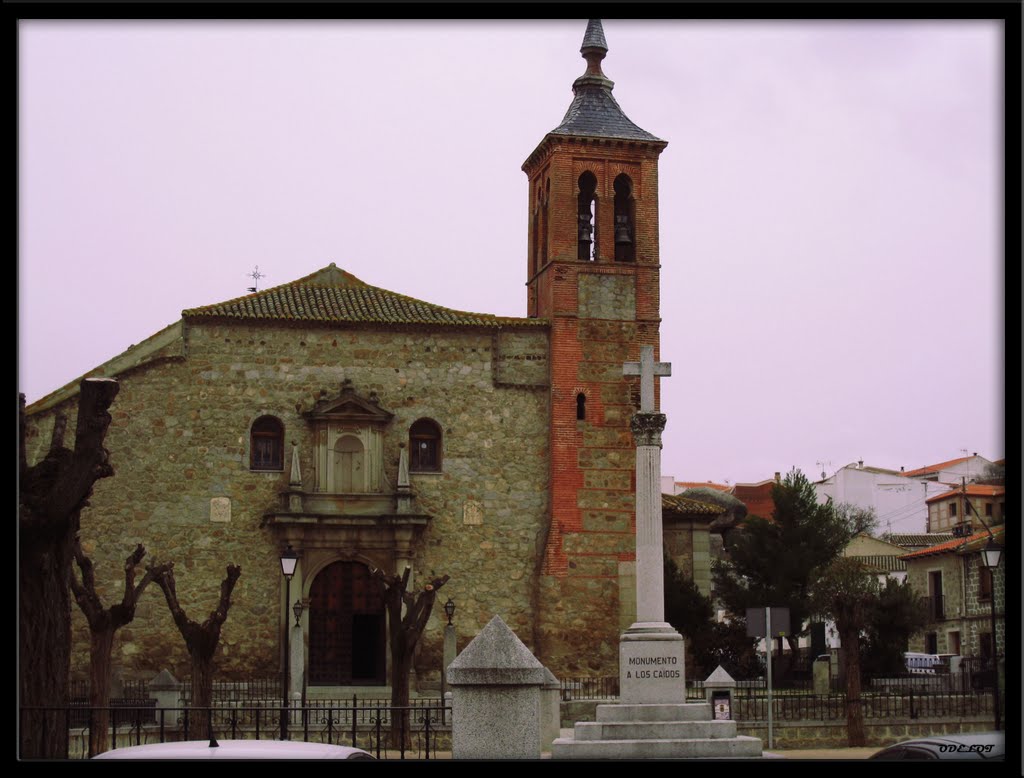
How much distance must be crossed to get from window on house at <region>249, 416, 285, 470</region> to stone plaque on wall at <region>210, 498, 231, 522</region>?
3.28 ft

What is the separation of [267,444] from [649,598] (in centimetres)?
1509

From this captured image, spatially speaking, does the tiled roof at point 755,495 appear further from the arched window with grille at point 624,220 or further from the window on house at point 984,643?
the arched window with grille at point 624,220

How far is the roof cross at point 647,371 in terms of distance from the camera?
2119 centimetres

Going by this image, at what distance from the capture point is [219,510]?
32.7 m

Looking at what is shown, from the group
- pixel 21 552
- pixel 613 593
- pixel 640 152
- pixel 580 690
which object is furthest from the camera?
pixel 640 152

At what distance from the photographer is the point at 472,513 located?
3356 centimetres

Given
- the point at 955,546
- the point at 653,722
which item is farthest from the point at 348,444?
the point at 955,546

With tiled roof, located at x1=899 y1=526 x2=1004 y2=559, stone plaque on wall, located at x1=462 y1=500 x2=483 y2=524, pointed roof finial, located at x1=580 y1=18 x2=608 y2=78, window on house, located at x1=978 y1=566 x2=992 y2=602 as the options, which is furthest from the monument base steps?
window on house, located at x1=978 y1=566 x2=992 y2=602

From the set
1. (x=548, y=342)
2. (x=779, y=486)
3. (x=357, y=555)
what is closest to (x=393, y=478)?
(x=357, y=555)

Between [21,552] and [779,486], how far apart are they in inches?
1119

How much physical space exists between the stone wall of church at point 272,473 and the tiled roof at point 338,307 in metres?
0.33

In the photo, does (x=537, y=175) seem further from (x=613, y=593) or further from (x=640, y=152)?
(x=613, y=593)

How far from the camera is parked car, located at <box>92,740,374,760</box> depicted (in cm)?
973

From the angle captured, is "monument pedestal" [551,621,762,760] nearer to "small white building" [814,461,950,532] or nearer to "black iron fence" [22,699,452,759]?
"black iron fence" [22,699,452,759]
